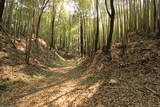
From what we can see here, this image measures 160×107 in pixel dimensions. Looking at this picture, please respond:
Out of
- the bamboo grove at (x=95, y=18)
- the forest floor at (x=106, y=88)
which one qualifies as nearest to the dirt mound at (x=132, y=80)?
the forest floor at (x=106, y=88)

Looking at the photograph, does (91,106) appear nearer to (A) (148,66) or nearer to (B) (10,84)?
(A) (148,66)

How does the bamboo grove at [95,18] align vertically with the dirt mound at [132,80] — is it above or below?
above

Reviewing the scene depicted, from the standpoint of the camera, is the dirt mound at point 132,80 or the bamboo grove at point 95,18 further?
the bamboo grove at point 95,18

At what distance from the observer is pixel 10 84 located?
21.5ft

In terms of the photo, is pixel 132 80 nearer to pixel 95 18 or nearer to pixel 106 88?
pixel 106 88

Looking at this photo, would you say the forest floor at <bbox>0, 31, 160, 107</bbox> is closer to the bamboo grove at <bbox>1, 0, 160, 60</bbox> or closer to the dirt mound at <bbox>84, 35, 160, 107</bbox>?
the dirt mound at <bbox>84, 35, 160, 107</bbox>

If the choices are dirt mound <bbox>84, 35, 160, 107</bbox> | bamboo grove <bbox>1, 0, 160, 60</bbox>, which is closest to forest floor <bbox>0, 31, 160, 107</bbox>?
dirt mound <bbox>84, 35, 160, 107</bbox>

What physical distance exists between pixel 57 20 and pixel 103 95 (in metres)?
23.7

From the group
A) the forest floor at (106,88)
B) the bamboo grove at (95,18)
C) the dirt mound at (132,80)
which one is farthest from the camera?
the bamboo grove at (95,18)

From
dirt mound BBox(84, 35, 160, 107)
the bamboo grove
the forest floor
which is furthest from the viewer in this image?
the bamboo grove

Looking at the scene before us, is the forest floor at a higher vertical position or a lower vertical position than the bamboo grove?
lower

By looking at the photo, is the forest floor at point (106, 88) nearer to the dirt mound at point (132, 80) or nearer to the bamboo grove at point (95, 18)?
the dirt mound at point (132, 80)

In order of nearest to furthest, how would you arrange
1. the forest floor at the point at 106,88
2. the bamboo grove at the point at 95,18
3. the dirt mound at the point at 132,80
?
the dirt mound at the point at 132,80 < the forest floor at the point at 106,88 < the bamboo grove at the point at 95,18

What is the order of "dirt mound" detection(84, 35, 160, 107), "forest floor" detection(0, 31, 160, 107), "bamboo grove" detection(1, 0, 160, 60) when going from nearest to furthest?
1. "dirt mound" detection(84, 35, 160, 107)
2. "forest floor" detection(0, 31, 160, 107)
3. "bamboo grove" detection(1, 0, 160, 60)
